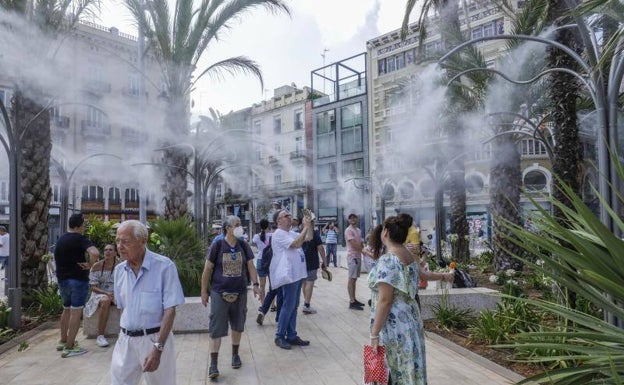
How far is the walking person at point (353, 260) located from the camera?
27.0 ft

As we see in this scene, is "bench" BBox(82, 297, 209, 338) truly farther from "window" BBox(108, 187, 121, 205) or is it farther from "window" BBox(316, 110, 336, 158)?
"window" BBox(316, 110, 336, 158)

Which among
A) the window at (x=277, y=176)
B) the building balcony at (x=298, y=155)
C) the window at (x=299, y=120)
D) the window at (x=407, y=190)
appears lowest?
the window at (x=407, y=190)

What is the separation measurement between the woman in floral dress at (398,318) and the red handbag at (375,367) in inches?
1.7

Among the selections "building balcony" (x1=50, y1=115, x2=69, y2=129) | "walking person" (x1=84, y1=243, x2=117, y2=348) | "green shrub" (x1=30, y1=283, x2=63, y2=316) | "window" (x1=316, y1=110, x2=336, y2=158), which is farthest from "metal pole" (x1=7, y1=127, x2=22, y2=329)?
"window" (x1=316, y1=110, x2=336, y2=158)

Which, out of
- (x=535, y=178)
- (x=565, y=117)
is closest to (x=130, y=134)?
(x=565, y=117)

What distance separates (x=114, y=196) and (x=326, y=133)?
18.9 m

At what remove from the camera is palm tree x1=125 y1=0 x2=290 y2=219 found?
40.9ft

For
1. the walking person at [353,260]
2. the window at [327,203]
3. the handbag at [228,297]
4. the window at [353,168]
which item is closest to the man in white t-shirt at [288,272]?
the handbag at [228,297]

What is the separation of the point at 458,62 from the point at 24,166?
35.5 ft

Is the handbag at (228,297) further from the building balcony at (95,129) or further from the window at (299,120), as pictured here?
the window at (299,120)

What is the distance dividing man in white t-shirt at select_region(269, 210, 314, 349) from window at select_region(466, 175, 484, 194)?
28.9 meters

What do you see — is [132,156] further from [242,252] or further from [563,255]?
[563,255]

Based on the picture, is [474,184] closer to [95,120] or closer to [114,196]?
[95,120]

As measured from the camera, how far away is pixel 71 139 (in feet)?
84.3
